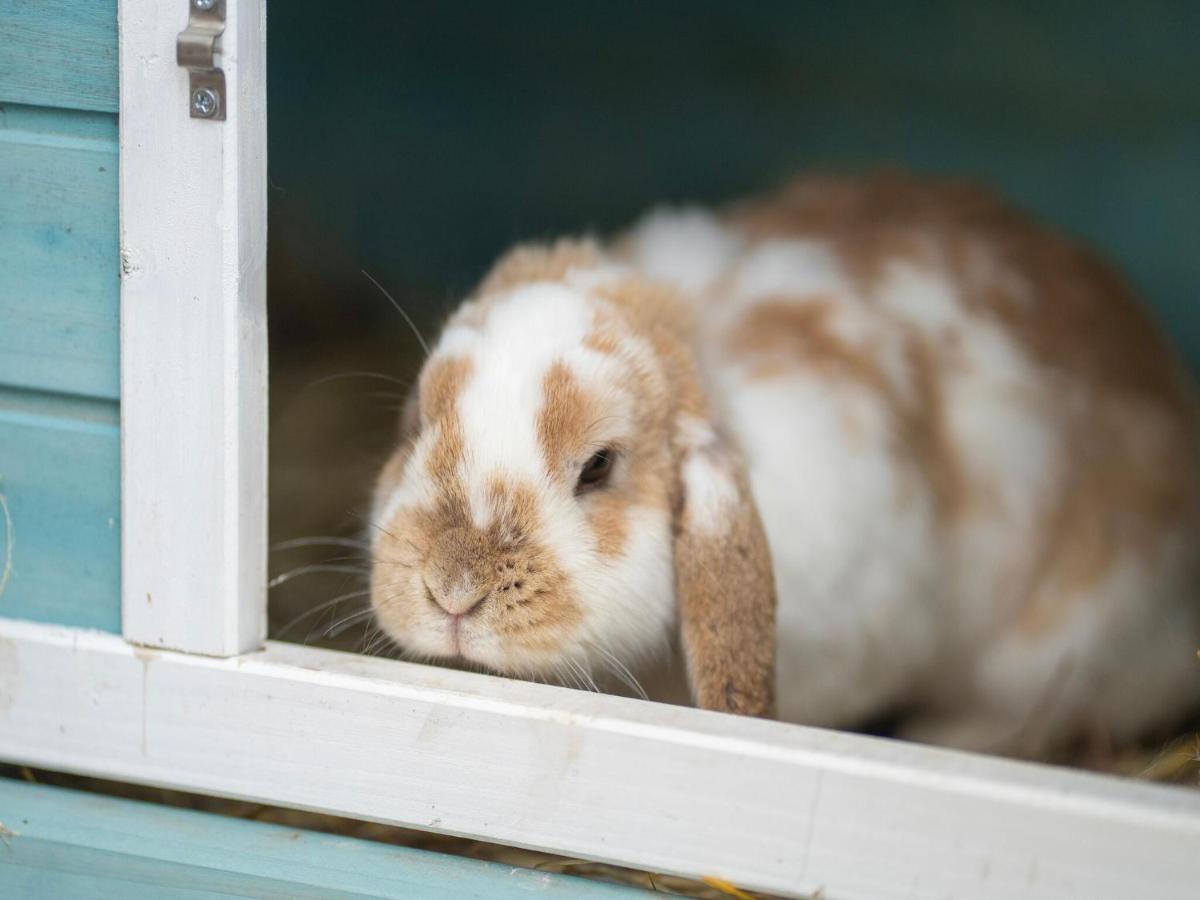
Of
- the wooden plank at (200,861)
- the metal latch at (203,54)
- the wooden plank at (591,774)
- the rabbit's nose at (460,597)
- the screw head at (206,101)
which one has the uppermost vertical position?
the metal latch at (203,54)

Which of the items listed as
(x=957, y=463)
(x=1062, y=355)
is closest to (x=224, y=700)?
(x=957, y=463)

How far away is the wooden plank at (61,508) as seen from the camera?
6.62 feet

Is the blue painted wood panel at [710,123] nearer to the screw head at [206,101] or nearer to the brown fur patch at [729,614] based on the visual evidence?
the brown fur patch at [729,614]

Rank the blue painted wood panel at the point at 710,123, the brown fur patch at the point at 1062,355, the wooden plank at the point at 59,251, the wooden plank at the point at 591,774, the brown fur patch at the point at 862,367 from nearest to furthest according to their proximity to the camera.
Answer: the wooden plank at the point at 591,774 → the wooden plank at the point at 59,251 → the brown fur patch at the point at 862,367 → the brown fur patch at the point at 1062,355 → the blue painted wood panel at the point at 710,123

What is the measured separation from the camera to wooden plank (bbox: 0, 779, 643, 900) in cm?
198

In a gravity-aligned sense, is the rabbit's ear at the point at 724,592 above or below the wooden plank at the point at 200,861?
above

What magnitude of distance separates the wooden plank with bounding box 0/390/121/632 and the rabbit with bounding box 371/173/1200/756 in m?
0.45

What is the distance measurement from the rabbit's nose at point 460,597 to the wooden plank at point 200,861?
0.40 meters

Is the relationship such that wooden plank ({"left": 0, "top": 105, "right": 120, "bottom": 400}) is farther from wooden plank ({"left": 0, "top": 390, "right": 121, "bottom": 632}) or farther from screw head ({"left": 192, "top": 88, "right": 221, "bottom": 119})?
screw head ({"left": 192, "top": 88, "right": 221, "bottom": 119})

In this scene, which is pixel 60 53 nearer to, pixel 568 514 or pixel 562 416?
pixel 562 416

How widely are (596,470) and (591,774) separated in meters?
0.56

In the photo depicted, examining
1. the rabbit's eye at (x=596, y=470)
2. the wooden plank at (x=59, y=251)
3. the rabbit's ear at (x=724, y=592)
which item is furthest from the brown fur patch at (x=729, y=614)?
→ the wooden plank at (x=59, y=251)

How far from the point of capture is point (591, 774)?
1858 millimetres

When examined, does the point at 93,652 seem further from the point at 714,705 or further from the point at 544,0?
the point at 544,0
